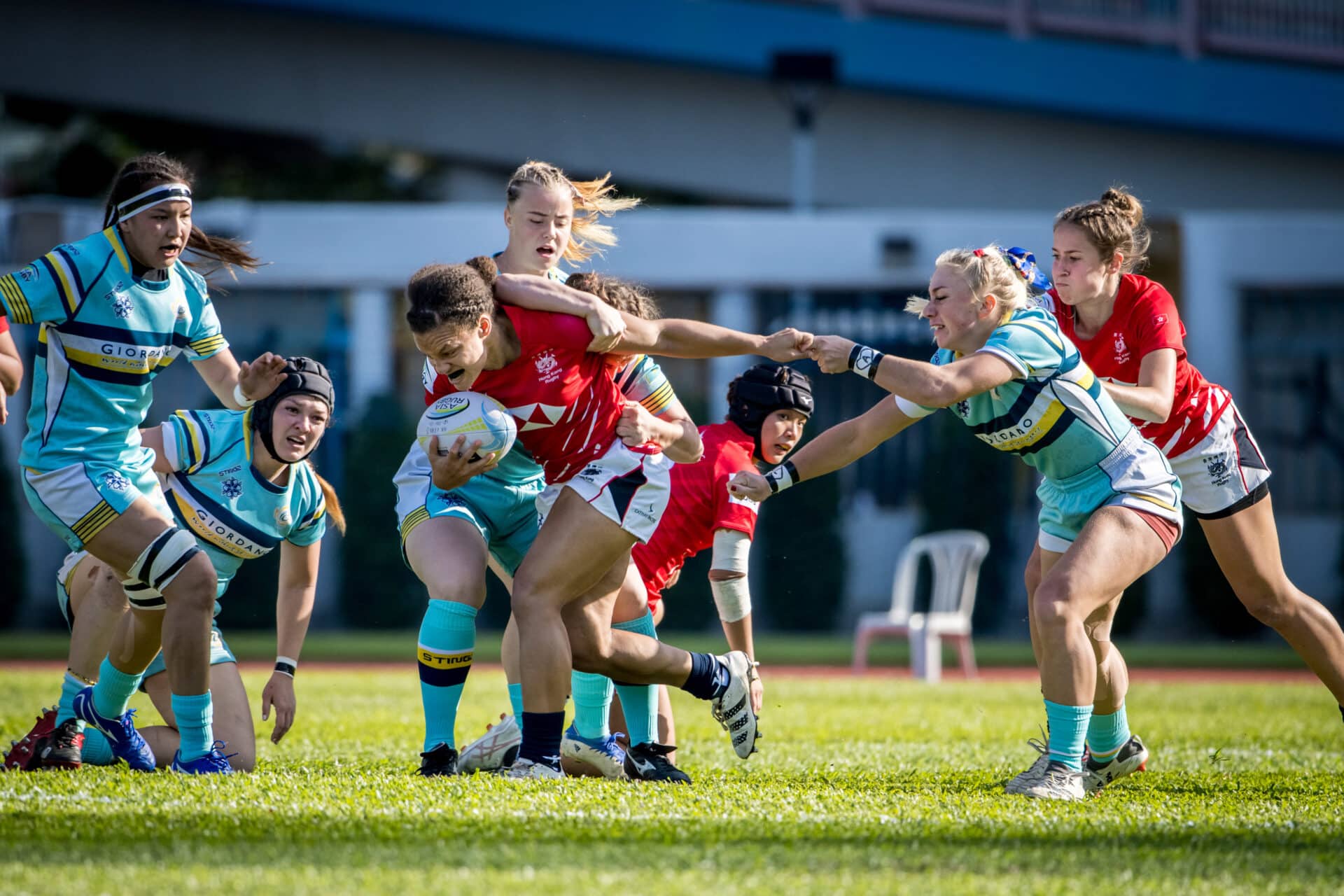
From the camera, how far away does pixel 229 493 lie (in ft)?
18.4

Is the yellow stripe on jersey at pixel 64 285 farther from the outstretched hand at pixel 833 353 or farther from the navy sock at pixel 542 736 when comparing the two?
the outstretched hand at pixel 833 353

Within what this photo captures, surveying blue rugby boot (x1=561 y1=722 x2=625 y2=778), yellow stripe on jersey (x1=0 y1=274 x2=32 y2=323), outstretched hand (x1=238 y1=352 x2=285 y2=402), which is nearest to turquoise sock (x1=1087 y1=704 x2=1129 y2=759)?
blue rugby boot (x1=561 y1=722 x2=625 y2=778)

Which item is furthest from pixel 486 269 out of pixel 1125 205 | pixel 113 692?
pixel 1125 205

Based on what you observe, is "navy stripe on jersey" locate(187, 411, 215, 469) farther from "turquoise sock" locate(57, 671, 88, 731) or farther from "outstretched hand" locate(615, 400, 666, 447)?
"outstretched hand" locate(615, 400, 666, 447)

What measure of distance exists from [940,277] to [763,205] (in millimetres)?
18828

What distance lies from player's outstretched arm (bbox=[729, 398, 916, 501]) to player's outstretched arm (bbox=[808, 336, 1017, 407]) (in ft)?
1.52

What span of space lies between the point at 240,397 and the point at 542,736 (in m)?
1.74

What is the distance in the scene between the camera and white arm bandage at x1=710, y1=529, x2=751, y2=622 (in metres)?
5.80

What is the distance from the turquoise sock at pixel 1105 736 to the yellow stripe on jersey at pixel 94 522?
3.70 metres

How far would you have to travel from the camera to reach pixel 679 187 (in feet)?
76.5

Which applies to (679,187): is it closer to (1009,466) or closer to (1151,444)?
(1009,466)

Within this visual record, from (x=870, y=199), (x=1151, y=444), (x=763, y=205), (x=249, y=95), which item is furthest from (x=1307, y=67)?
(x=1151, y=444)

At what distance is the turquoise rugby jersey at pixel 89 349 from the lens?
5.01 metres

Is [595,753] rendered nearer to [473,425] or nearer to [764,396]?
[473,425]
